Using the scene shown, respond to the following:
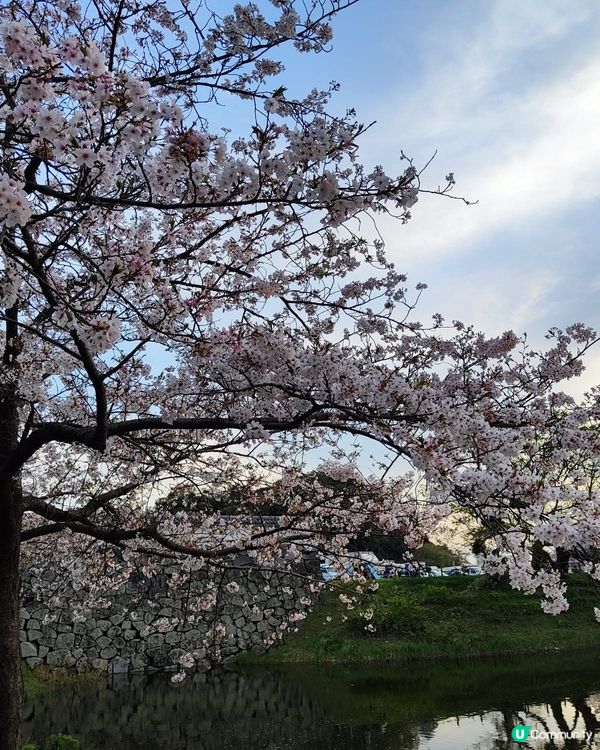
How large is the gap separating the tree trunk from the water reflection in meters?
3.56

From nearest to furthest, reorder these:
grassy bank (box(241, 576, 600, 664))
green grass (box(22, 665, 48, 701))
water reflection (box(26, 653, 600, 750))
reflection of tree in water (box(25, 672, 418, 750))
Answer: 1. water reflection (box(26, 653, 600, 750))
2. reflection of tree in water (box(25, 672, 418, 750))
3. green grass (box(22, 665, 48, 701))
4. grassy bank (box(241, 576, 600, 664))

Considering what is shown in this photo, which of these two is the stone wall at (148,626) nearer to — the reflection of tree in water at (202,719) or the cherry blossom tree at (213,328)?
the reflection of tree in water at (202,719)

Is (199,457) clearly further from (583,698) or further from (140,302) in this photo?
(583,698)

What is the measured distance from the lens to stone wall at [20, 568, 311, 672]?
40.6 feet

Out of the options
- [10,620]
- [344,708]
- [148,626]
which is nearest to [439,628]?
[344,708]

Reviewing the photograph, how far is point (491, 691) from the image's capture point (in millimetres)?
9070

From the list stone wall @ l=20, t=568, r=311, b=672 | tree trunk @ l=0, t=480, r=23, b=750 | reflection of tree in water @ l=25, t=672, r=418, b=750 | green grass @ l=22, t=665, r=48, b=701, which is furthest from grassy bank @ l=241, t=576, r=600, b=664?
tree trunk @ l=0, t=480, r=23, b=750

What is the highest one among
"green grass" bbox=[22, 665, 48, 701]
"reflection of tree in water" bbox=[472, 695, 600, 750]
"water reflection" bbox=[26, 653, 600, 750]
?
"green grass" bbox=[22, 665, 48, 701]

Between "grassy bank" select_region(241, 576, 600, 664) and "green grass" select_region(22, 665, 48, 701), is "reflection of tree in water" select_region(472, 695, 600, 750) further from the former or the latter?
"green grass" select_region(22, 665, 48, 701)

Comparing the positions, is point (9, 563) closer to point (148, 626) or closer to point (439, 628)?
point (148, 626)

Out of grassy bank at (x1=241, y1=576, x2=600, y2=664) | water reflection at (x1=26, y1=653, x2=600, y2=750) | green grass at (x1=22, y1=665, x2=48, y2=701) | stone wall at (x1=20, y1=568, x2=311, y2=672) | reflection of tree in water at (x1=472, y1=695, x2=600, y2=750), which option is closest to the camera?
reflection of tree in water at (x1=472, y1=695, x2=600, y2=750)

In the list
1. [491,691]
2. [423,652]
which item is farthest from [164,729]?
[423,652]

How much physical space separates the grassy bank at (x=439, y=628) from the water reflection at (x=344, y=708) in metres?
1.09

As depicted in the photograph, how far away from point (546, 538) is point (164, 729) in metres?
7.19
